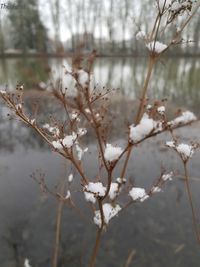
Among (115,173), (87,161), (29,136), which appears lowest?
(115,173)

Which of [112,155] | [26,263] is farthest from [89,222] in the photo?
[112,155]

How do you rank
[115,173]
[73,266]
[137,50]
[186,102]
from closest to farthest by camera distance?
[73,266]
[115,173]
[186,102]
[137,50]

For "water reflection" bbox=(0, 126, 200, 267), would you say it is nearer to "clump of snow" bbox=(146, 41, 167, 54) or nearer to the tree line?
"clump of snow" bbox=(146, 41, 167, 54)

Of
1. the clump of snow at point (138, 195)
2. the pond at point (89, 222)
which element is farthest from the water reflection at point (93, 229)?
the clump of snow at point (138, 195)

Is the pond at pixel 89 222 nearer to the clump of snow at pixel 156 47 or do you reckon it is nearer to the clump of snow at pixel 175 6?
the clump of snow at pixel 156 47

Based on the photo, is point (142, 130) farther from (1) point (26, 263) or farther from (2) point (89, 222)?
(2) point (89, 222)

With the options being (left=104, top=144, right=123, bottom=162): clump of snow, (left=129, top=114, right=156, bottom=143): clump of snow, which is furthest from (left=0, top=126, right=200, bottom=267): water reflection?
(left=129, top=114, right=156, bottom=143): clump of snow

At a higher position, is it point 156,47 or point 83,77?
point 156,47

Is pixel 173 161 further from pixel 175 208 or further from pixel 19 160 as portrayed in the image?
pixel 19 160

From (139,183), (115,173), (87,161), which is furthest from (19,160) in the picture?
(139,183)
